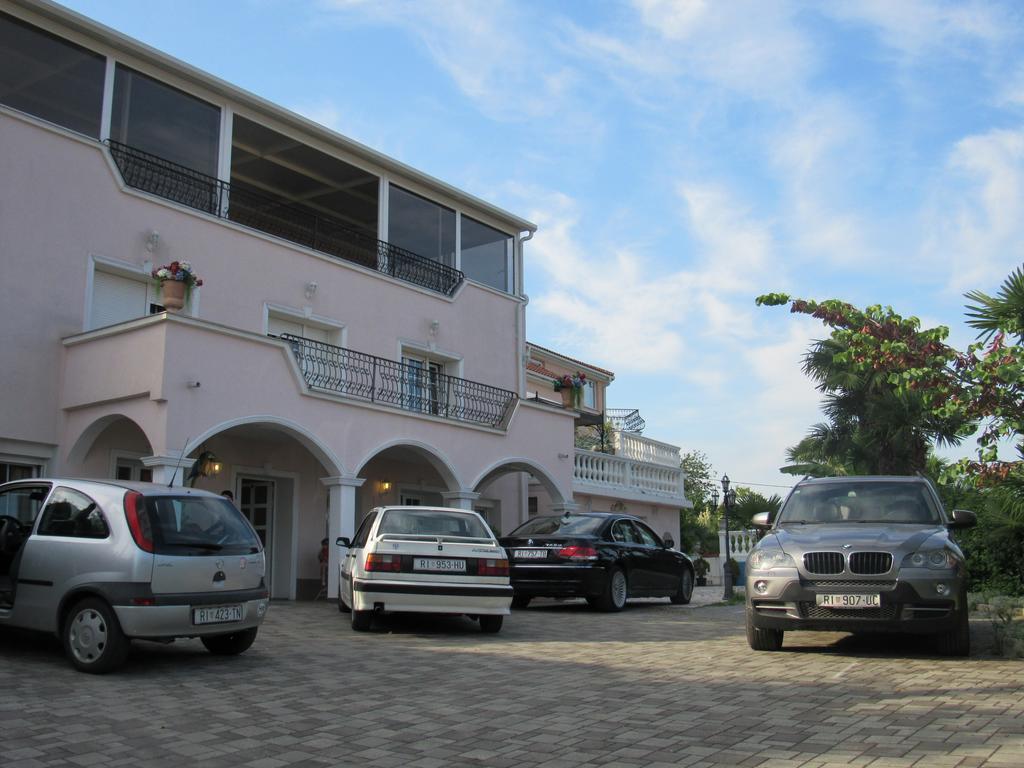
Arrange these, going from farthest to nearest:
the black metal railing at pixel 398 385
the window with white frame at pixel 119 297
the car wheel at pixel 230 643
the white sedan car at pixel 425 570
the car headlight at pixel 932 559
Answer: the black metal railing at pixel 398 385 < the window with white frame at pixel 119 297 < the white sedan car at pixel 425 570 < the car wheel at pixel 230 643 < the car headlight at pixel 932 559

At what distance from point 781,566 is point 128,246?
11.4 m

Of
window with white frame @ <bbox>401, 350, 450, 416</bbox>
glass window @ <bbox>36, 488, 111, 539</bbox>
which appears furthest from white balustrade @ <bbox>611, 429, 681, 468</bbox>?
glass window @ <bbox>36, 488, 111, 539</bbox>

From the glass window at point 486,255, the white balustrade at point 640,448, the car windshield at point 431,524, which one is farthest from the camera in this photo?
the white balustrade at point 640,448

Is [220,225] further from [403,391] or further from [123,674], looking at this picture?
[123,674]

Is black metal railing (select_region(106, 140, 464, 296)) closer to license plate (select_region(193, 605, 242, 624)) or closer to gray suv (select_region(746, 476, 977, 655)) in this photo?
license plate (select_region(193, 605, 242, 624))

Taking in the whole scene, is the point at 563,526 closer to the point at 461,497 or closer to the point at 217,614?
the point at 461,497

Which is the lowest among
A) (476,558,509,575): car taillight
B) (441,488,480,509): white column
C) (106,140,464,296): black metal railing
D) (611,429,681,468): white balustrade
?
(476,558,509,575): car taillight

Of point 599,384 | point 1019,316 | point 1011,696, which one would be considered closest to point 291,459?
point 1019,316

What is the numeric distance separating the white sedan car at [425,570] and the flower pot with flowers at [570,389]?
1083 cm

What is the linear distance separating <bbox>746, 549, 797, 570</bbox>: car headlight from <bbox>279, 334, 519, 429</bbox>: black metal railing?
8421 mm

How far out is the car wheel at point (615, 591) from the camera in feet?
48.0

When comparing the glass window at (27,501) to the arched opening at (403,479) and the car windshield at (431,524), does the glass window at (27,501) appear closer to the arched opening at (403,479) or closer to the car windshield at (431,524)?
the car windshield at (431,524)

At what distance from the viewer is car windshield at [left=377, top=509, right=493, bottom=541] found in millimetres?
11555

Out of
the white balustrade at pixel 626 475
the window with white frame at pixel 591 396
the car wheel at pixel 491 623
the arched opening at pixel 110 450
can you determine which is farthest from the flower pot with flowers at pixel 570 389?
the window with white frame at pixel 591 396
